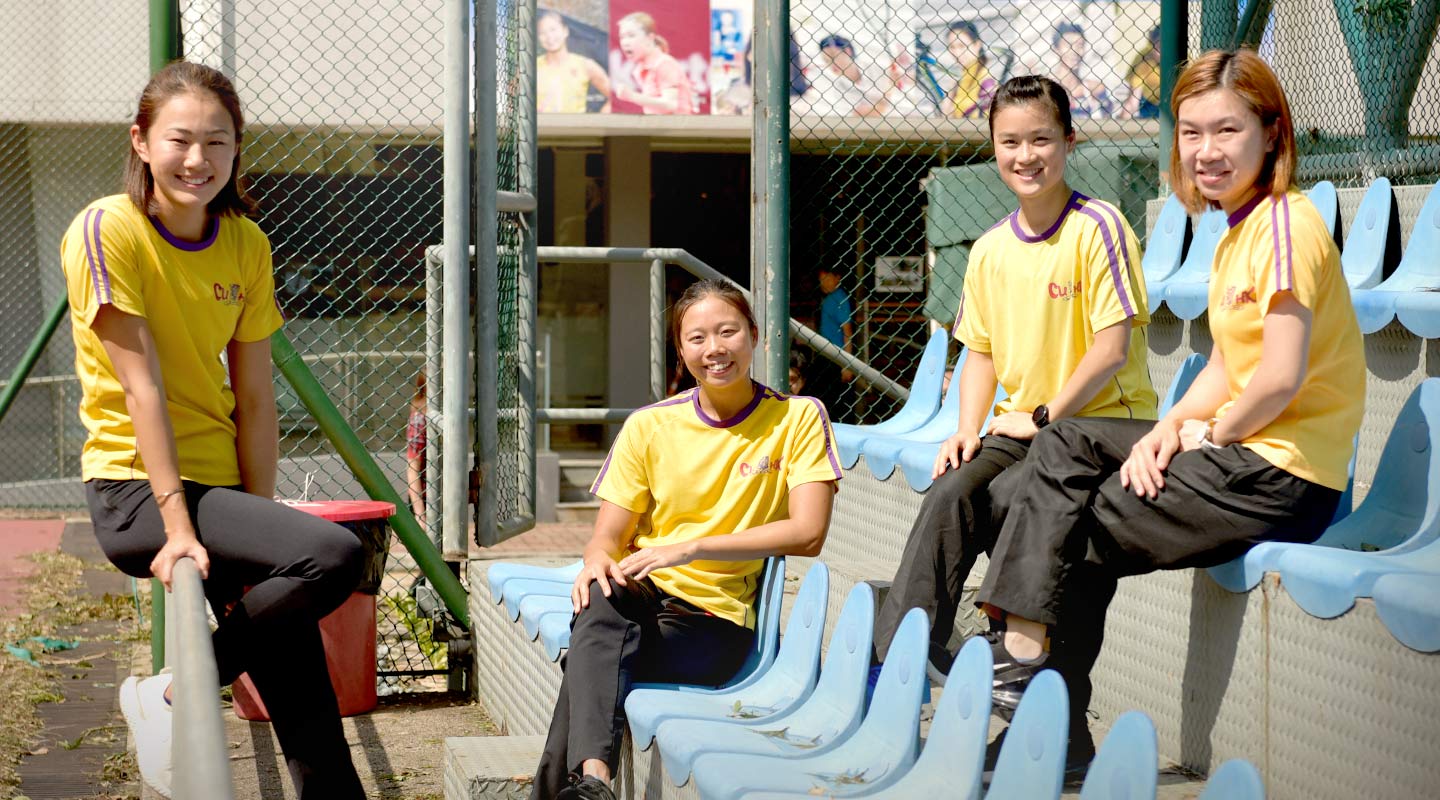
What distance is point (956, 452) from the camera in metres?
3.50

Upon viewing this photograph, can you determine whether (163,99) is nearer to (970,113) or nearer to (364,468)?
(364,468)

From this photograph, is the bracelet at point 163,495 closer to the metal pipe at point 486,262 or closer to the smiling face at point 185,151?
the smiling face at point 185,151

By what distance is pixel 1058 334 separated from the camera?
143 inches

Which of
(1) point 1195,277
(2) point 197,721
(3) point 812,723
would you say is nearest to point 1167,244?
(1) point 1195,277

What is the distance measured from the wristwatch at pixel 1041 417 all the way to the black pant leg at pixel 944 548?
132 mm

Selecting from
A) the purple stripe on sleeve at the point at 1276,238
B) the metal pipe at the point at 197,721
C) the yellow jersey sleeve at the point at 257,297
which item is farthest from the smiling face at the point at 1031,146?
the metal pipe at the point at 197,721

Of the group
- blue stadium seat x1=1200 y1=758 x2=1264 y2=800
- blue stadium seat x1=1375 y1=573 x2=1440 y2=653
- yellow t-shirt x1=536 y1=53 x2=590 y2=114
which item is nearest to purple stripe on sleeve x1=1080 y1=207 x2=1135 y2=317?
blue stadium seat x1=1375 y1=573 x2=1440 y2=653

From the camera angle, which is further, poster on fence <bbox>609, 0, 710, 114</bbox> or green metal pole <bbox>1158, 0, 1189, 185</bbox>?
poster on fence <bbox>609, 0, 710, 114</bbox>

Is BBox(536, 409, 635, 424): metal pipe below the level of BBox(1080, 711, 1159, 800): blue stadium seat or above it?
below

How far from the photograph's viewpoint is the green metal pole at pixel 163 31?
495 centimetres

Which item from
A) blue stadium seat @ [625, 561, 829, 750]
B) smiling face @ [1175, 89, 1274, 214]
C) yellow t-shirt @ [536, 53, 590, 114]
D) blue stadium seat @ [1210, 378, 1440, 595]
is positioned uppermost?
yellow t-shirt @ [536, 53, 590, 114]

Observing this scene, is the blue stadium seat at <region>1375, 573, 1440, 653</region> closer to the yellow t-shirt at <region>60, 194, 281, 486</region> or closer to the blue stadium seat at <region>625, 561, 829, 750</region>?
the blue stadium seat at <region>625, 561, 829, 750</region>

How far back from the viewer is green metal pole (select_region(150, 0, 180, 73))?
4.95 meters

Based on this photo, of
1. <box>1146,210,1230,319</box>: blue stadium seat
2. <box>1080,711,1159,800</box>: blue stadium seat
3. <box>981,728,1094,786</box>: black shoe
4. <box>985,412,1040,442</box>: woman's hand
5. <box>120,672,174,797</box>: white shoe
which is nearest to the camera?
<box>1080,711,1159,800</box>: blue stadium seat
